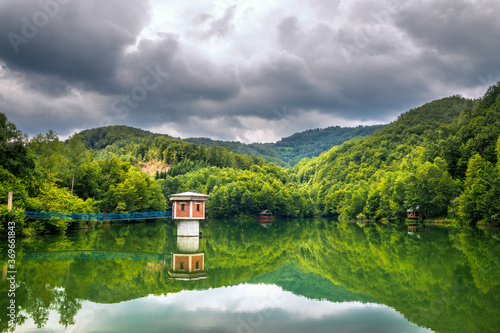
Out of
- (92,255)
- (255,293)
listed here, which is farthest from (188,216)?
(255,293)

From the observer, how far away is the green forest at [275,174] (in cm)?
3388

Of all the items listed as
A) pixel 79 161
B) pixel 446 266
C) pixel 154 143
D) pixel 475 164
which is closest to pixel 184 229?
pixel 446 266

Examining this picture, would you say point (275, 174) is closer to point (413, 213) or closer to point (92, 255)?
point (413, 213)

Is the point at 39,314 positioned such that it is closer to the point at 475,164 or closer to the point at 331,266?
the point at 331,266

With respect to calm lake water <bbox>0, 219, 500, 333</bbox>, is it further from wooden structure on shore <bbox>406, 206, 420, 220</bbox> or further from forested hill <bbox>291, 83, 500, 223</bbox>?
wooden structure on shore <bbox>406, 206, 420, 220</bbox>

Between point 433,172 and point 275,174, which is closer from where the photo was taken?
point 433,172

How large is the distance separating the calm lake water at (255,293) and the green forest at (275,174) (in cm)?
1471

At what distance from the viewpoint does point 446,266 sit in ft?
54.5

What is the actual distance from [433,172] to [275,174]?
2689 inches

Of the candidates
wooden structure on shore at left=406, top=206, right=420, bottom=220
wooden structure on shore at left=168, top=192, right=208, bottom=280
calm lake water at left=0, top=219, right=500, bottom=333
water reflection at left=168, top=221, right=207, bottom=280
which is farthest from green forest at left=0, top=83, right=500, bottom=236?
calm lake water at left=0, top=219, right=500, bottom=333

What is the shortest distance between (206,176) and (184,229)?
2813 inches

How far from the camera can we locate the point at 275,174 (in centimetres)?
12538

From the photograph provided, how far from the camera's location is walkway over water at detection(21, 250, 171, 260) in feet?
63.6

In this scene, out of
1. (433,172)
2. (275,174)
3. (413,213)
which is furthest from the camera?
(275,174)
